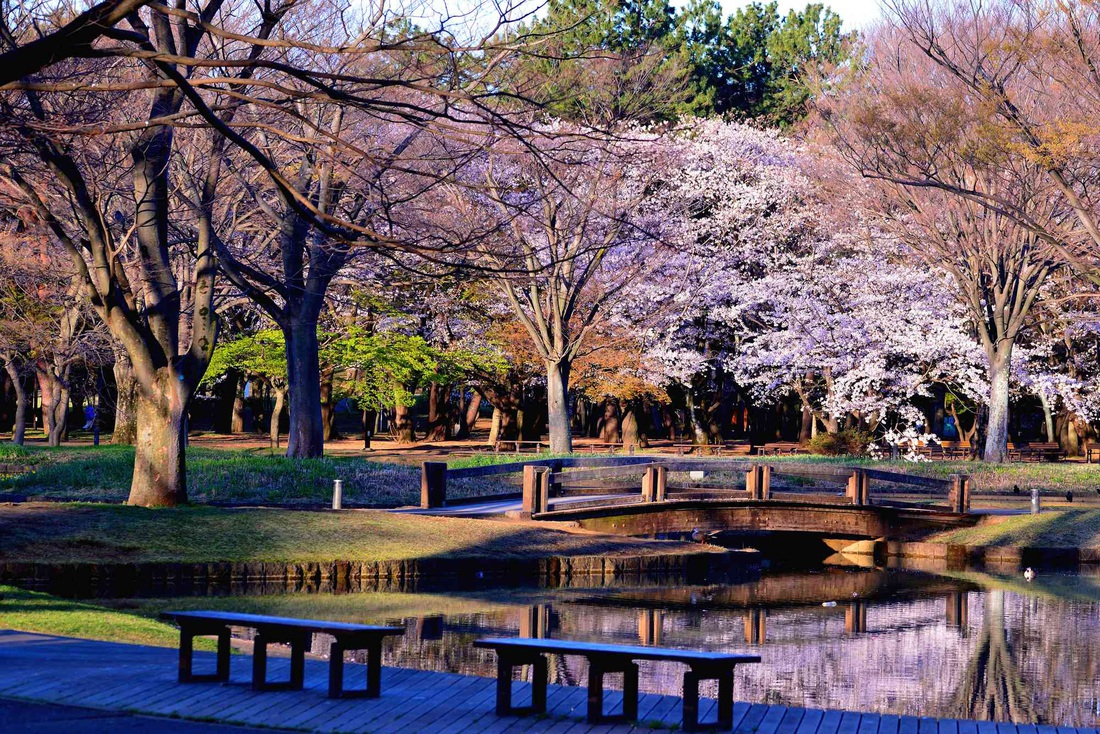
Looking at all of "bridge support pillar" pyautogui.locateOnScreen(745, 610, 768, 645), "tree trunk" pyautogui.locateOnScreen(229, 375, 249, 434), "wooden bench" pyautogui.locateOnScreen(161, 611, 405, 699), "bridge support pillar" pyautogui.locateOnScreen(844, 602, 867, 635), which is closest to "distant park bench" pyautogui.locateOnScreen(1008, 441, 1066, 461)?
"bridge support pillar" pyautogui.locateOnScreen(844, 602, 867, 635)

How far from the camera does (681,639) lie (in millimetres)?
16547

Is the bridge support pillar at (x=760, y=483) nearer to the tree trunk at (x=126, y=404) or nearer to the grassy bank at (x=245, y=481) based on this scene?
the grassy bank at (x=245, y=481)

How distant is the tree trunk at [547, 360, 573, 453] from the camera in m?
40.8

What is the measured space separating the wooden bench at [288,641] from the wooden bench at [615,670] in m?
0.88

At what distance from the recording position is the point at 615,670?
877 cm

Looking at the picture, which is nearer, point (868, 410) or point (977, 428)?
point (868, 410)

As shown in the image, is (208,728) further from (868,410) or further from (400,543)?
(868,410)

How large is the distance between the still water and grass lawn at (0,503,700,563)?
1.65m

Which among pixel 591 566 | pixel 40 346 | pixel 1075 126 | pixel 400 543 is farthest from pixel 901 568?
pixel 40 346

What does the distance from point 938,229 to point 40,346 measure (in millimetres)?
27618

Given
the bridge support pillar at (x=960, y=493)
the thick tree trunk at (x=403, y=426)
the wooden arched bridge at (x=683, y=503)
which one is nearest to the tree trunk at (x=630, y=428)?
the thick tree trunk at (x=403, y=426)

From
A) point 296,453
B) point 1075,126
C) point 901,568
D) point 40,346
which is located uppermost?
point 1075,126

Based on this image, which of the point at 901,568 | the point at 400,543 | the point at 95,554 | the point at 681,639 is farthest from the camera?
the point at 901,568

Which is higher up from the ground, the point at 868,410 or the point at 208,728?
the point at 868,410
